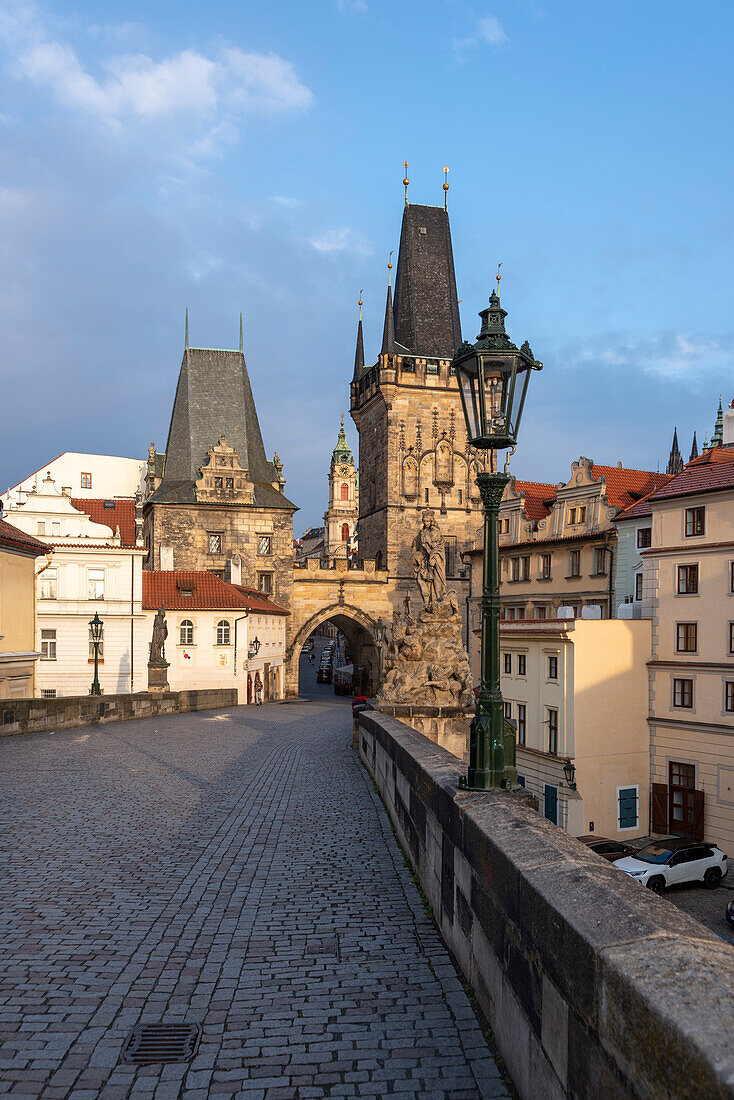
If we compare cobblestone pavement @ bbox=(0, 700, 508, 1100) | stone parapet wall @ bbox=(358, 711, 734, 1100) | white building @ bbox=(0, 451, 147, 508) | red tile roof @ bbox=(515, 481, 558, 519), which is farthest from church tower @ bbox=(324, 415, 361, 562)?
stone parapet wall @ bbox=(358, 711, 734, 1100)

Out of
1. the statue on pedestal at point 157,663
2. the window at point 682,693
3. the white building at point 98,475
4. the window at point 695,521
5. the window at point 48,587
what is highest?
the white building at point 98,475

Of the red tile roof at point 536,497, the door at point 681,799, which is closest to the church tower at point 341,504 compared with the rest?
the red tile roof at point 536,497

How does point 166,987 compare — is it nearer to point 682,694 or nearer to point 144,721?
point 144,721

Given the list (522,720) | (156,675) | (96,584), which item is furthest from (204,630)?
(522,720)

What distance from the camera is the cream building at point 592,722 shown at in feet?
90.1

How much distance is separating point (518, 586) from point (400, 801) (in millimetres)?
32895

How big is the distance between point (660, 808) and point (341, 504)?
10988cm

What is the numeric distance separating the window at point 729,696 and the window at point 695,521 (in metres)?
4.82

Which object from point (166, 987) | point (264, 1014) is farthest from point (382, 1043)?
A: point (166, 987)

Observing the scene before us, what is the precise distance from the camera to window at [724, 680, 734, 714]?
85.1 ft

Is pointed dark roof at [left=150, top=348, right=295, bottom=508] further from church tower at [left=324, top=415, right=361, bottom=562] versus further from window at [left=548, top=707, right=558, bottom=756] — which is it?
church tower at [left=324, top=415, right=361, bottom=562]

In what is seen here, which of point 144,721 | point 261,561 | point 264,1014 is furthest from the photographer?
point 261,561

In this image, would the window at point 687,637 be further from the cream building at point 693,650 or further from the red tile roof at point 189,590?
the red tile roof at point 189,590

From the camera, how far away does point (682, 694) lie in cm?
2758
